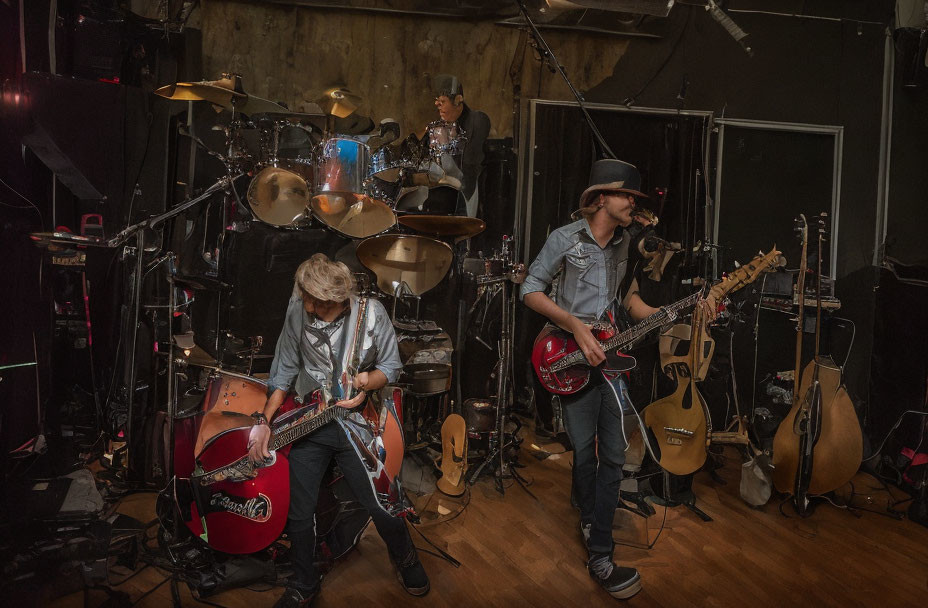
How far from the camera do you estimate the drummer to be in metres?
4.39

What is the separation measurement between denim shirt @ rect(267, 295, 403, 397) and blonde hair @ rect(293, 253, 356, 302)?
16cm

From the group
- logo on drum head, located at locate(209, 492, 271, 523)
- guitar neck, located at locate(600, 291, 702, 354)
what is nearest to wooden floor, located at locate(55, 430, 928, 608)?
logo on drum head, located at locate(209, 492, 271, 523)

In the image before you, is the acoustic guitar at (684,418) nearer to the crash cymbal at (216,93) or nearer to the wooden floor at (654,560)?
the wooden floor at (654,560)

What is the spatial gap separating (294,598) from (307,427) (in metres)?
0.76

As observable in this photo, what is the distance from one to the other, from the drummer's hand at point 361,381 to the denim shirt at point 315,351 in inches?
2.7

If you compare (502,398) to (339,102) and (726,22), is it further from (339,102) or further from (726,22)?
(726,22)

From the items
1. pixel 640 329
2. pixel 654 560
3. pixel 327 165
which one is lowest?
pixel 654 560

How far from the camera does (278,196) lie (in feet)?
12.7

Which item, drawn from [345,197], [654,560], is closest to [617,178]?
[345,197]

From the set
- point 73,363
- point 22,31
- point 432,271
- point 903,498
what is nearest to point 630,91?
point 432,271

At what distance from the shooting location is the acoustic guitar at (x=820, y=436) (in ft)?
12.5

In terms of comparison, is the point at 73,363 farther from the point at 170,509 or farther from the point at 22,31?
the point at 22,31

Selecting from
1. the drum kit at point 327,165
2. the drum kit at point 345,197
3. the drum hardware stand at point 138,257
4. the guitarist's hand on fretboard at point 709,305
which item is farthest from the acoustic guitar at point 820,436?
the drum hardware stand at point 138,257

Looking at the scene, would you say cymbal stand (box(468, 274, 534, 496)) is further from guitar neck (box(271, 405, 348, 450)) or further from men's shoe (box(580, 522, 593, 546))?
guitar neck (box(271, 405, 348, 450))
